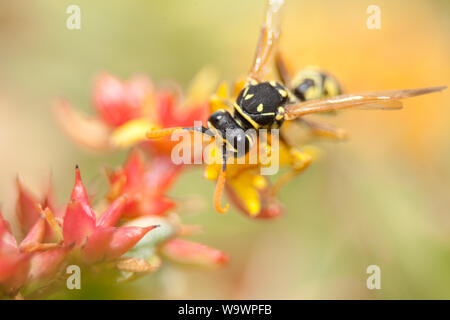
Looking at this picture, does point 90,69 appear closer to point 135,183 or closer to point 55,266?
point 135,183

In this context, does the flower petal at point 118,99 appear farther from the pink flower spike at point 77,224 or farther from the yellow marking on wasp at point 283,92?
the pink flower spike at point 77,224

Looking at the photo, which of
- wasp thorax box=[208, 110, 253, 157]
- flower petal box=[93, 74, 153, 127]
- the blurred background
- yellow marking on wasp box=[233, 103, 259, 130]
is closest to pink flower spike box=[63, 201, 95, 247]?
wasp thorax box=[208, 110, 253, 157]

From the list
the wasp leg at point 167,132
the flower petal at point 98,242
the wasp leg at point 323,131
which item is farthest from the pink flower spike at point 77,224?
the wasp leg at point 323,131
